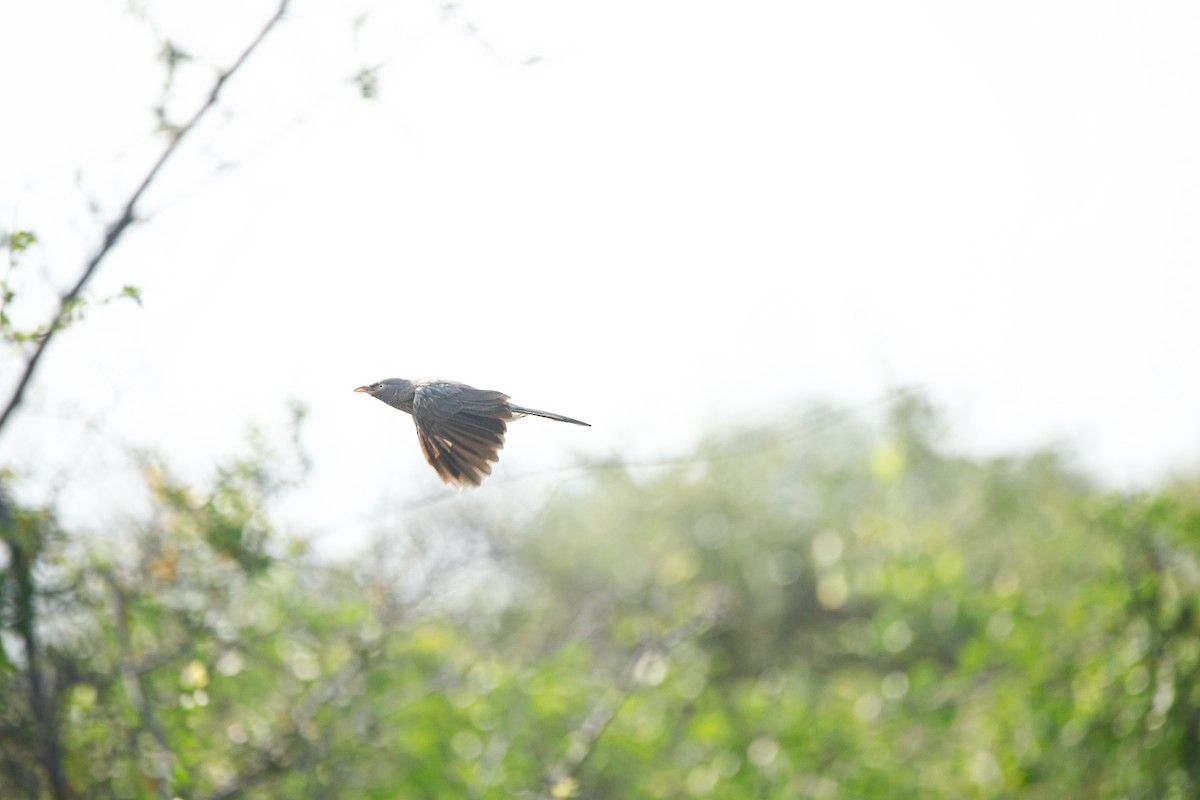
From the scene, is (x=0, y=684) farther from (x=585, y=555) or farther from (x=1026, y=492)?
(x=1026, y=492)

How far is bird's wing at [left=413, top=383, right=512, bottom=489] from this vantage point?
8.50 ft

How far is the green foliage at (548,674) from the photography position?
3.40 m

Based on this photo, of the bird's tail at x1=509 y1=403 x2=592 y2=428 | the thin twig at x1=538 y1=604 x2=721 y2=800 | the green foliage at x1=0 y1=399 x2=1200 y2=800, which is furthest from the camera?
the thin twig at x1=538 y1=604 x2=721 y2=800


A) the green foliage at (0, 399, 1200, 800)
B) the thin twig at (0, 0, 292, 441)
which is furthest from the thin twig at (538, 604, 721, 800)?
the thin twig at (0, 0, 292, 441)

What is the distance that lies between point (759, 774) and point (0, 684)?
139 inches

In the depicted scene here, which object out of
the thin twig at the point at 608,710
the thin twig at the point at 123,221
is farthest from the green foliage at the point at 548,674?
the thin twig at the point at 123,221

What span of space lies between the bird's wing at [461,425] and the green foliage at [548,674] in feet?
2.13

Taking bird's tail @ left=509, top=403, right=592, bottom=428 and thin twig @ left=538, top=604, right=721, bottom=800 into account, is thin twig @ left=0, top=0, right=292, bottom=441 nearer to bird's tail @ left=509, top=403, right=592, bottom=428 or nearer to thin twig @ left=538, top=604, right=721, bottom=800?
bird's tail @ left=509, top=403, right=592, bottom=428

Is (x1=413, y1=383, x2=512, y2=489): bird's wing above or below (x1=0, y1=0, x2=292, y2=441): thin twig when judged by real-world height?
below

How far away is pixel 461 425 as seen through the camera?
8.58ft

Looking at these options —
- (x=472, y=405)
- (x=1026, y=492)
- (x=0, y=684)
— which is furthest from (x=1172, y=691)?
(x=1026, y=492)

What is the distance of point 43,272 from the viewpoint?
276 cm

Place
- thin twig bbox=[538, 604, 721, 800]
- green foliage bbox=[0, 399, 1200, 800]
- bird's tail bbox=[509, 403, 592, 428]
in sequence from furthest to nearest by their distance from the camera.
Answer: thin twig bbox=[538, 604, 721, 800], green foliage bbox=[0, 399, 1200, 800], bird's tail bbox=[509, 403, 592, 428]

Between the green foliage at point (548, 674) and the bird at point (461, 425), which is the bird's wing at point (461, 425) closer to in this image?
the bird at point (461, 425)
